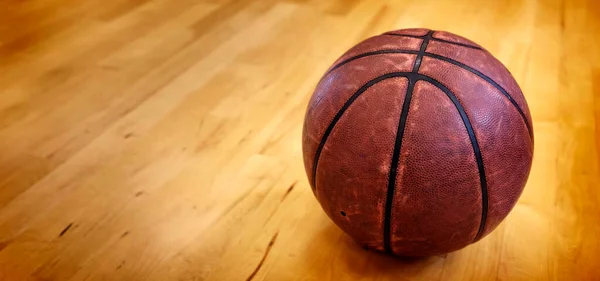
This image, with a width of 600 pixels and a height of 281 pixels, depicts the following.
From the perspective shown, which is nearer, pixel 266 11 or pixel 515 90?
pixel 515 90

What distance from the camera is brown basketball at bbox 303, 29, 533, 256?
46.8 inches

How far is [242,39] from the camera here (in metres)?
2.64

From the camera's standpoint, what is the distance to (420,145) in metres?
1.18

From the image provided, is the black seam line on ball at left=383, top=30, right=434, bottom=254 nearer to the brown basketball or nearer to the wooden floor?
the brown basketball

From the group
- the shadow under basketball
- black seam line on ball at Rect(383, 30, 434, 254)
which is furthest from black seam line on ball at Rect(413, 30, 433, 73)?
the shadow under basketball

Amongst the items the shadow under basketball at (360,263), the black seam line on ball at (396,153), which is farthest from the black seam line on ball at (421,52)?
the shadow under basketball at (360,263)

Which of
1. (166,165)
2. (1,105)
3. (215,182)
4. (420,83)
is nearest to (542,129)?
(420,83)

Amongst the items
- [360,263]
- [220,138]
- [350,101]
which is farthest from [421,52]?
[220,138]

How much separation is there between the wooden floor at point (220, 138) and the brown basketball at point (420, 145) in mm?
239

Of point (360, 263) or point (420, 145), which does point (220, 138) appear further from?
point (420, 145)

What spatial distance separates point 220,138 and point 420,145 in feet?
3.09

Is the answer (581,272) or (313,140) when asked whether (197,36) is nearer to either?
(313,140)

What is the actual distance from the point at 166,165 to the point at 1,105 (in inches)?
30.8

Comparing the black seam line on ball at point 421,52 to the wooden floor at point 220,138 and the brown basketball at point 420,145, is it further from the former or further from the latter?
the wooden floor at point 220,138
